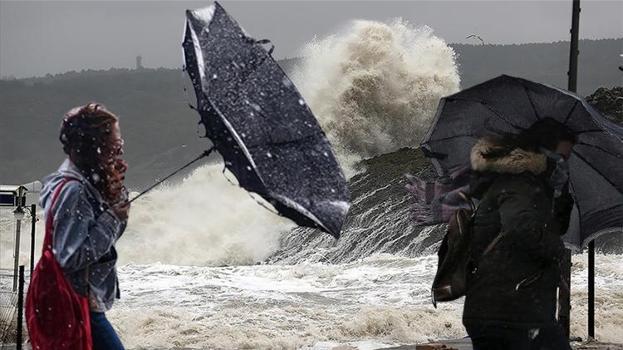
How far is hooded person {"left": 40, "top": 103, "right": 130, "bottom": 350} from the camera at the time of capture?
3273mm

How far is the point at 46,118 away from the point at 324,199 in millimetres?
93917

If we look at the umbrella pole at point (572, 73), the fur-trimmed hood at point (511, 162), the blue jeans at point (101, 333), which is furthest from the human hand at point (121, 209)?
the umbrella pole at point (572, 73)

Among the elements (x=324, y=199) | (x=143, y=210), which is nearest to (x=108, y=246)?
(x=324, y=199)

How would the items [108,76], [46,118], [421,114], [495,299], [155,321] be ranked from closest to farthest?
[495,299] < [155,321] < [421,114] < [46,118] < [108,76]

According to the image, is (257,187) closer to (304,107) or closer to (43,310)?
(304,107)

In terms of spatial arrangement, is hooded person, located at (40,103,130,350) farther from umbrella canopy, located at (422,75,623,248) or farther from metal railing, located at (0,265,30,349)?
metal railing, located at (0,265,30,349)

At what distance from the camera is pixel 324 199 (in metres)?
3.56

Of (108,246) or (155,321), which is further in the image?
(155,321)

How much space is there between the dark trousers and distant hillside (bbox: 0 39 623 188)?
78.8m

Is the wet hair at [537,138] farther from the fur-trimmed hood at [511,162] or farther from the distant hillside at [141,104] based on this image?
the distant hillside at [141,104]

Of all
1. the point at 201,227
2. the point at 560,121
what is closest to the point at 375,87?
the point at 201,227

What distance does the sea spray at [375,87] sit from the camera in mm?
38594

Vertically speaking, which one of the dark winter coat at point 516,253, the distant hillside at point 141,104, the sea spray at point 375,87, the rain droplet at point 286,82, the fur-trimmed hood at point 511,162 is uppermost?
the distant hillside at point 141,104

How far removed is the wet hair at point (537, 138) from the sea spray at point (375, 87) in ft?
107
